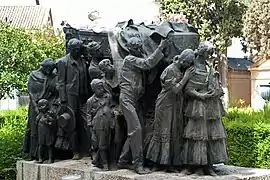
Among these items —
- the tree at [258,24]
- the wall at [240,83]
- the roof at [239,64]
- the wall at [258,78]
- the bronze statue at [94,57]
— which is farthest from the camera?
the roof at [239,64]

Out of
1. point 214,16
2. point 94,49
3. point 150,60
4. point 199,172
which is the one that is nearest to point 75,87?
point 94,49

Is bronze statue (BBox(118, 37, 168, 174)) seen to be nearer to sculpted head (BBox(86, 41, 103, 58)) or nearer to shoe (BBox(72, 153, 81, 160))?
sculpted head (BBox(86, 41, 103, 58))

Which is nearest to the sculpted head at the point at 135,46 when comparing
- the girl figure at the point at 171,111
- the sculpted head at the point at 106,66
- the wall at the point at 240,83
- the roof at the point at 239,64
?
the sculpted head at the point at 106,66

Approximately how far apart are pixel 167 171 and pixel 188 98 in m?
0.91

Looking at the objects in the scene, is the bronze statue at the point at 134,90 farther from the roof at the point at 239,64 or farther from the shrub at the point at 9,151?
the roof at the point at 239,64

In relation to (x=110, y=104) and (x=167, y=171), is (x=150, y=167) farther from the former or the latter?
(x=110, y=104)

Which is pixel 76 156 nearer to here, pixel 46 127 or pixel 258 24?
pixel 46 127

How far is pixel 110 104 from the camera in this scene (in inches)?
295

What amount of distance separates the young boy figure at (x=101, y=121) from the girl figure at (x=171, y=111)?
0.79 meters

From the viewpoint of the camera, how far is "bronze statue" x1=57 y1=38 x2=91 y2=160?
8.14 m

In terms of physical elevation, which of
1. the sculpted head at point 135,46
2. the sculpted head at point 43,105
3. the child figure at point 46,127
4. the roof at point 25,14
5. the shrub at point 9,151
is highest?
the roof at point 25,14

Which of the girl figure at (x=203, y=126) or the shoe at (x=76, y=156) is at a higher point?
the girl figure at (x=203, y=126)

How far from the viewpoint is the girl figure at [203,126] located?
261 inches

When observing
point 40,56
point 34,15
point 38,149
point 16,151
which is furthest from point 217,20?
point 38,149
